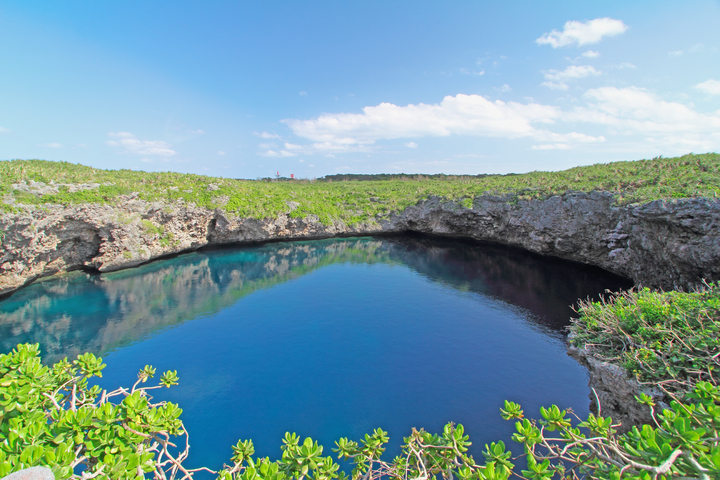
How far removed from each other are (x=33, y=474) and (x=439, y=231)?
38681mm

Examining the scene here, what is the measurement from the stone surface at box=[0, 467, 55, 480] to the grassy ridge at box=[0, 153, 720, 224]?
23674 mm

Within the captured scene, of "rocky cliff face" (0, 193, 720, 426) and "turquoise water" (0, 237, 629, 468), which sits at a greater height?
"rocky cliff face" (0, 193, 720, 426)

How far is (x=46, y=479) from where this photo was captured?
3.13 meters

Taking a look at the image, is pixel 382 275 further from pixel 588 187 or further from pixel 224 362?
pixel 588 187

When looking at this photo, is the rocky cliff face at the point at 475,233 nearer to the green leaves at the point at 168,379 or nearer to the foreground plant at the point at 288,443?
the foreground plant at the point at 288,443

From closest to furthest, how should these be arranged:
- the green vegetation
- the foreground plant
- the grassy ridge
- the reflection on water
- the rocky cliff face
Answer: the foreground plant → the green vegetation → the rocky cliff face → the reflection on water → the grassy ridge

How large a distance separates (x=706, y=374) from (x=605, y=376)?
7.36 feet

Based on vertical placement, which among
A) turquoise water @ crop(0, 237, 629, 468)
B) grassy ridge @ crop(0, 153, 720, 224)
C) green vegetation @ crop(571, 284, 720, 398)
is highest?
grassy ridge @ crop(0, 153, 720, 224)

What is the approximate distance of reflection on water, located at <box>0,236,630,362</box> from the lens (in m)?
17.0

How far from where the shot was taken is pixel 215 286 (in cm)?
2417

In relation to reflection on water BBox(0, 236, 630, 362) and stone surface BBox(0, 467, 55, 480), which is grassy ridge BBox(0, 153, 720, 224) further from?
stone surface BBox(0, 467, 55, 480)

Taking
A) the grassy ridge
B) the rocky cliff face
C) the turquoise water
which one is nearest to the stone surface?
the turquoise water

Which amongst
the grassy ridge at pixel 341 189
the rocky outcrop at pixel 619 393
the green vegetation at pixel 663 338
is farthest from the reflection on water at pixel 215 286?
the rocky outcrop at pixel 619 393

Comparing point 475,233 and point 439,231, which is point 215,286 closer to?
point 439,231
